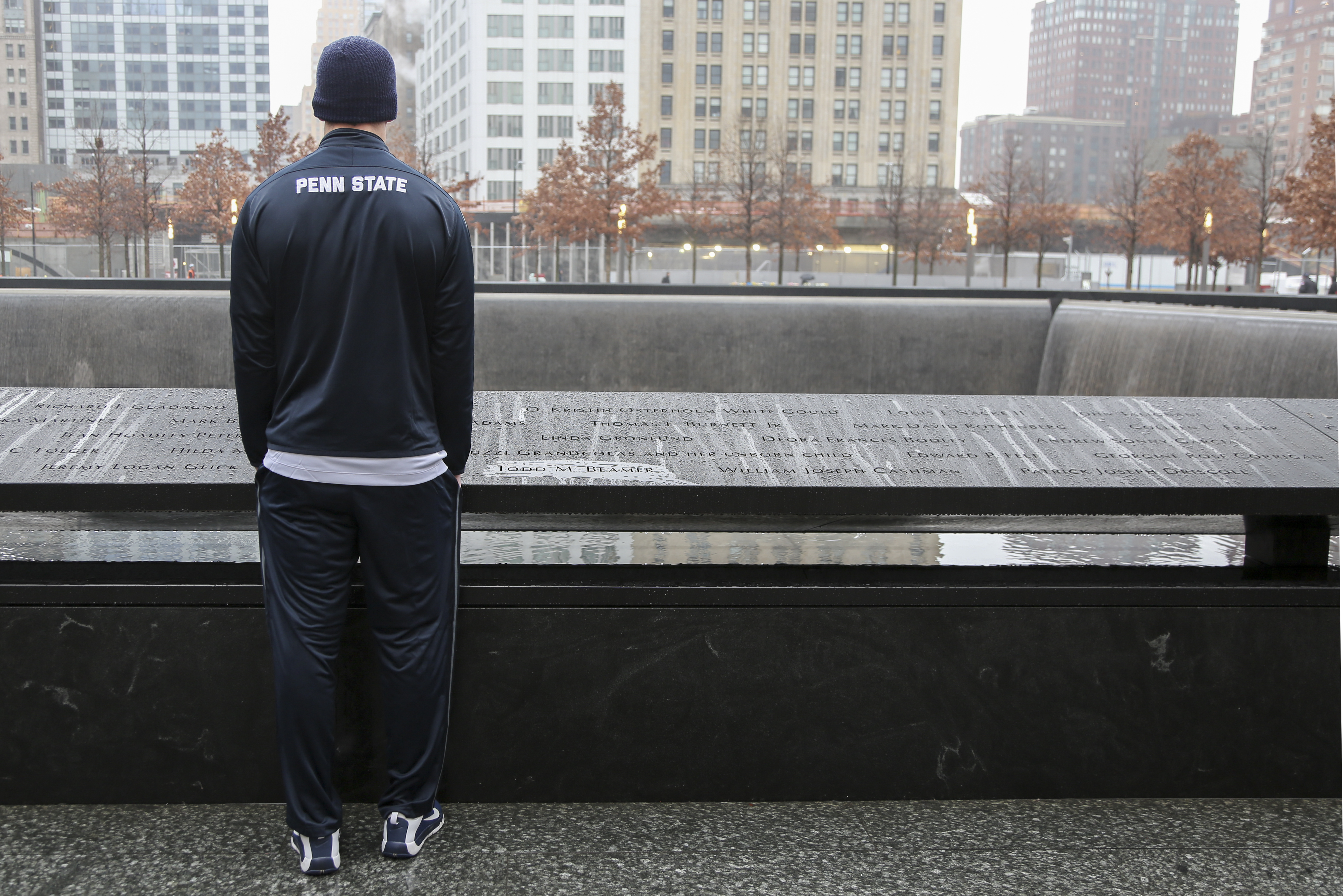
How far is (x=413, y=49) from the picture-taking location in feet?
378

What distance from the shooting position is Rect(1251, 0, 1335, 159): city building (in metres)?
141

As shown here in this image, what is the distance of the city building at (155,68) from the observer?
295 feet

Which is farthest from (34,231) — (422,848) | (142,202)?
(422,848)

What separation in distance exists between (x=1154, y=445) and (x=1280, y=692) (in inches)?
31.2

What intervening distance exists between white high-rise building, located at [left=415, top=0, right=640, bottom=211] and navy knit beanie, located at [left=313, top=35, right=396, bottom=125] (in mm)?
86890

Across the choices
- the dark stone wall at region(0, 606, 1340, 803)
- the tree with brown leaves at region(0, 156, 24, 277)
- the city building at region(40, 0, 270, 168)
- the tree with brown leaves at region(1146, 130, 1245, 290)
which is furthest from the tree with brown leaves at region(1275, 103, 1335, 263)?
the city building at region(40, 0, 270, 168)

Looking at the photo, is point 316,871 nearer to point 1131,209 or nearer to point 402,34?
point 1131,209

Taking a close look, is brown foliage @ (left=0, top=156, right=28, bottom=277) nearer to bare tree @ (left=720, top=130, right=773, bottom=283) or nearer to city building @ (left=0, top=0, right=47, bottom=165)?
bare tree @ (left=720, top=130, right=773, bottom=283)

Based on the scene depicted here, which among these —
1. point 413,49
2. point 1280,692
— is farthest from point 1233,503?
point 413,49

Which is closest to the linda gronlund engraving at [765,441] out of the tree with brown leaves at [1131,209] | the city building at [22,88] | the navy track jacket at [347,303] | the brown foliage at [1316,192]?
the navy track jacket at [347,303]

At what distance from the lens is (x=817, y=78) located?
301 ft

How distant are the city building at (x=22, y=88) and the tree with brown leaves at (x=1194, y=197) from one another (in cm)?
7449

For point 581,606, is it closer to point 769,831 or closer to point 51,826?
point 769,831

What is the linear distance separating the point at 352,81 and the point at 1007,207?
180 feet
